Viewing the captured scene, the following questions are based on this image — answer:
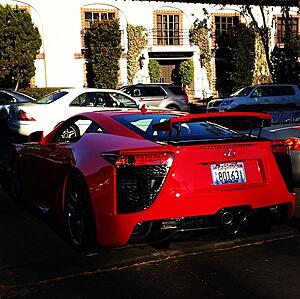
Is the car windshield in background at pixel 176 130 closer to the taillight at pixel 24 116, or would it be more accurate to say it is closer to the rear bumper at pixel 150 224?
the rear bumper at pixel 150 224

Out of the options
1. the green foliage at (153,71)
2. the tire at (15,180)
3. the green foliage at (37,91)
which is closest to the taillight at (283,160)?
the tire at (15,180)

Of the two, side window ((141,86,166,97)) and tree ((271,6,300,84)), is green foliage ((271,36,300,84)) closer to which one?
tree ((271,6,300,84))

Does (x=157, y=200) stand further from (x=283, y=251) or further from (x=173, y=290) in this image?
(x=283, y=251)

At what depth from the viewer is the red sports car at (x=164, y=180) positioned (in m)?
4.30

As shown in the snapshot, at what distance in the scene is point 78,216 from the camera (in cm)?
487

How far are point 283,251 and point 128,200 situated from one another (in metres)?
1.61

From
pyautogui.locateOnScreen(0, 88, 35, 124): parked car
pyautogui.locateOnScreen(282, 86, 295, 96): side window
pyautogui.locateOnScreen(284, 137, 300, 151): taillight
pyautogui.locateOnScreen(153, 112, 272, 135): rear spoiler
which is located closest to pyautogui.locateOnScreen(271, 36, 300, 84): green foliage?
pyautogui.locateOnScreen(282, 86, 295, 96): side window

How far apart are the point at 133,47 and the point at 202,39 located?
4.69 meters

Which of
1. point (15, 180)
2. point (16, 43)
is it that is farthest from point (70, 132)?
point (16, 43)

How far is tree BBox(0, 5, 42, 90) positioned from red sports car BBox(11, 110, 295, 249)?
21032 millimetres

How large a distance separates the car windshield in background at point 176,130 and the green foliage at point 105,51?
938 inches

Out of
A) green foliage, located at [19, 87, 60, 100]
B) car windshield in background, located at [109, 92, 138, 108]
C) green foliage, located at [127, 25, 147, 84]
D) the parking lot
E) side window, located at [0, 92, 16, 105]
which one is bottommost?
the parking lot

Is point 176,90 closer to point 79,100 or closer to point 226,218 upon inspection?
point 79,100

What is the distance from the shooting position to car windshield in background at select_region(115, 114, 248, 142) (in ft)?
15.9
